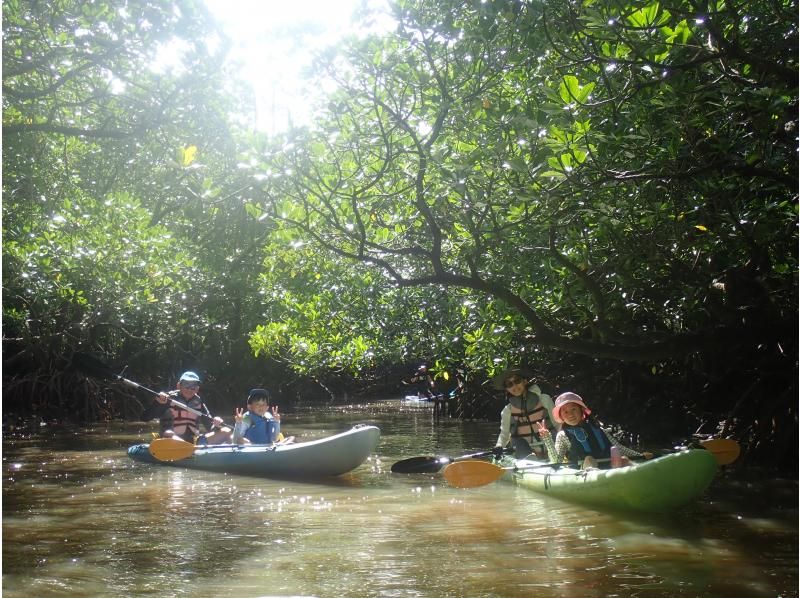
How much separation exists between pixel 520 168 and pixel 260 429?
5781 mm

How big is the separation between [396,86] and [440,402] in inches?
511

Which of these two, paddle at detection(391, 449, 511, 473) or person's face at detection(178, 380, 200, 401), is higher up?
person's face at detection(178, 380, 200, 401)

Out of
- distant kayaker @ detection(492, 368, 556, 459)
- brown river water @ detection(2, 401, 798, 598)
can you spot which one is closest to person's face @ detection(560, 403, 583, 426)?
brown river water @ detection(2, 401, 798, 598)

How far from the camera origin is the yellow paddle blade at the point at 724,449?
280 inches

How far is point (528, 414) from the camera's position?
27.6ft

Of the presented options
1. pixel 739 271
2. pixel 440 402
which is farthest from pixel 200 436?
pixel 440 402

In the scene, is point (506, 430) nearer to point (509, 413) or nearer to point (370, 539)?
point (509, 413)

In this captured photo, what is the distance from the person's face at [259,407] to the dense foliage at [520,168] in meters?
1.63

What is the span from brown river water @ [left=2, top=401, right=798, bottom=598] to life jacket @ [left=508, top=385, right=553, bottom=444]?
0.56 m

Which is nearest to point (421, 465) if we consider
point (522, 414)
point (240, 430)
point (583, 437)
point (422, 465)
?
point (422, 465)

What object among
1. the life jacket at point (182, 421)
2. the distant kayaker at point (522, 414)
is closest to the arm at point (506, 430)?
the distant kayaker at point (522, 414)

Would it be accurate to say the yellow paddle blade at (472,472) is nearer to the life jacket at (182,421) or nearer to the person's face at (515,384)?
the person's face at (515,384)

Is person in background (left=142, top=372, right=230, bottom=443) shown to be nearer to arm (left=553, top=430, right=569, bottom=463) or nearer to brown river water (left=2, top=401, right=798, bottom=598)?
brown river water (left=2, top=401, right=798, bottom=598)

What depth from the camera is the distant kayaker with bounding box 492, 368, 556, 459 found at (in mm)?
8336
